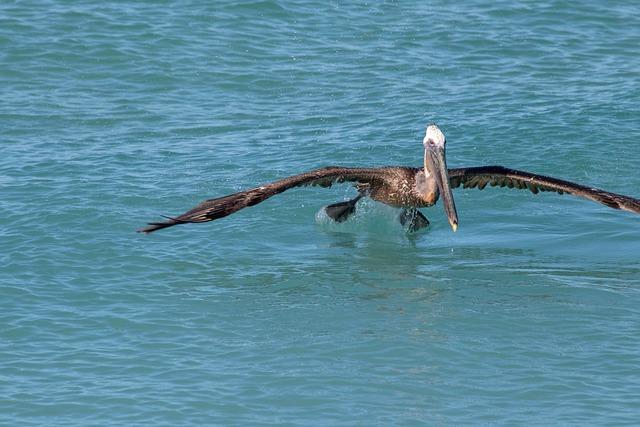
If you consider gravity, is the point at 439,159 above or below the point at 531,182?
above

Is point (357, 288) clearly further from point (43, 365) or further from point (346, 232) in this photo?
point (43, 365)

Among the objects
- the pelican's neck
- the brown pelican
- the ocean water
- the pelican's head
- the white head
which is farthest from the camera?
the pelican's neck

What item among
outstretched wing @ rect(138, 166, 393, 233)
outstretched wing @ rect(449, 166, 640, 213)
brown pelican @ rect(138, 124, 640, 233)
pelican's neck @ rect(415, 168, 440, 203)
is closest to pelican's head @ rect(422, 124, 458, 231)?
brown pelican @ rect(138, 124, 640, 233)

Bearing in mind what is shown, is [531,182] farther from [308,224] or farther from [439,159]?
[308,224]

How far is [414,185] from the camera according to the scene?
13.1m

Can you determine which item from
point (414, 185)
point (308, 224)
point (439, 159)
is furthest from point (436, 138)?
point (308, 224)

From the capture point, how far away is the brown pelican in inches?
449

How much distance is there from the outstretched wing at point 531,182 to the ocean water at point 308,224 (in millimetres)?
729

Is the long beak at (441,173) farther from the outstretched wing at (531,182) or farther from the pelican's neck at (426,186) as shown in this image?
the outstretched wing at (531,182)

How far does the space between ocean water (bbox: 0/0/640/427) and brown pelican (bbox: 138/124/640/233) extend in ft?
1.84

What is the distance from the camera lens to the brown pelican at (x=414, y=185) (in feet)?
37.4

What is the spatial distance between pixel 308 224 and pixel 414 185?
6.01ft

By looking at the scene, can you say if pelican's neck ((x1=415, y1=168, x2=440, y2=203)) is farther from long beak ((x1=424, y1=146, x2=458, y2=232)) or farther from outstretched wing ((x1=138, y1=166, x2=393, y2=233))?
outstretched wing ((x1=138, y1=166, x2=393, y2=233))

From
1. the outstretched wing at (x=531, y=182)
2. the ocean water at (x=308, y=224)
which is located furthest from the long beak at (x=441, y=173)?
the ocean water at (x=308, y=224)
